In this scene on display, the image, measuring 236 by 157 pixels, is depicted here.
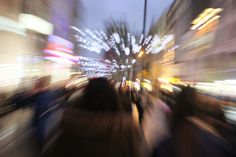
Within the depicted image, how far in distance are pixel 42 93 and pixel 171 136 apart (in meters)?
5.22

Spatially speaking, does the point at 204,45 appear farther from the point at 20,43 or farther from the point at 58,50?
the point at 58,50

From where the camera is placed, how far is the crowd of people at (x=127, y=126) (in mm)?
3764

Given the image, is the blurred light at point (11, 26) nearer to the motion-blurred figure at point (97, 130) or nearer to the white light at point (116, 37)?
the motion-blurred figure at point (97, 130)

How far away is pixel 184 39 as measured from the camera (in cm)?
866

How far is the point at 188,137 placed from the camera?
12.1 feet

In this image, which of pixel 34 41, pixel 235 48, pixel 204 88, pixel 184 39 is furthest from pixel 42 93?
pixel 235 48

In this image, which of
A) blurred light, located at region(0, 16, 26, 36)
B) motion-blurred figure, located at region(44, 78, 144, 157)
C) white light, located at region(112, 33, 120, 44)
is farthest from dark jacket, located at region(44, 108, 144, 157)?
white light, located at region(112, 33, 120, 44)

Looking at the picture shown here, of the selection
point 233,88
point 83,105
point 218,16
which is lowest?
point 83,105

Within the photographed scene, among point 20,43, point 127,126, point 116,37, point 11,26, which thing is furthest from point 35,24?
point 116,37

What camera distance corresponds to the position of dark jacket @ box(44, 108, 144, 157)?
25.3ft

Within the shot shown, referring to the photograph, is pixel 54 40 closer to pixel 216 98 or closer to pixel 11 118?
pixel 11 118

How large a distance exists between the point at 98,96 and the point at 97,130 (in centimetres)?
137

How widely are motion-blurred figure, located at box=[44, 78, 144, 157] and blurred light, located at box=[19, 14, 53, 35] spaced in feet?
5.58

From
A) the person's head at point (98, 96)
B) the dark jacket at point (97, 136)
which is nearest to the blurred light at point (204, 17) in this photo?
the person's head at point (98, 96)
